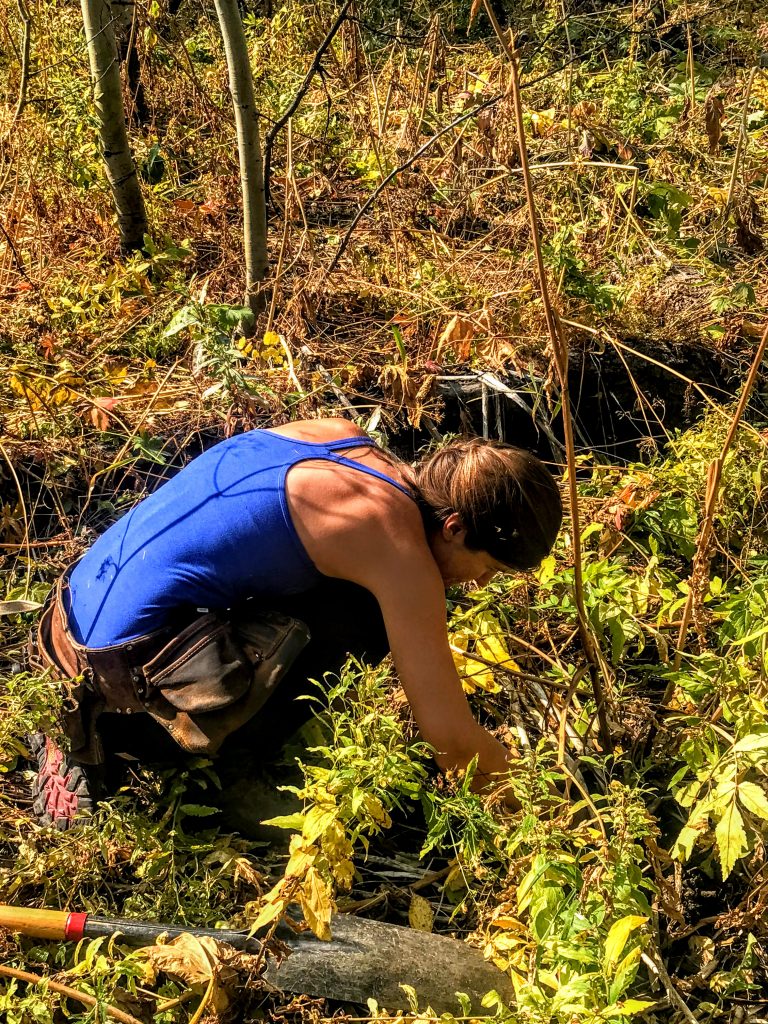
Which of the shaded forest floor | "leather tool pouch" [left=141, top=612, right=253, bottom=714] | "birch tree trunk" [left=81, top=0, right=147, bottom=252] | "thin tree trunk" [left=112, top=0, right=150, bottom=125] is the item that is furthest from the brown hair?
"thin tree trunk" [left=112, top=0, right=150, bottom=125]

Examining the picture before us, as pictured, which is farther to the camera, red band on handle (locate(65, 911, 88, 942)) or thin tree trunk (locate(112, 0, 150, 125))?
thin tree trunk (locate(112, 0, 150, 125))

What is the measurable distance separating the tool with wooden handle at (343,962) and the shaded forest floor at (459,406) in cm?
5

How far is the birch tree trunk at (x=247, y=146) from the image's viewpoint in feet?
10.7

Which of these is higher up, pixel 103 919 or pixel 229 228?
pixel 229 228

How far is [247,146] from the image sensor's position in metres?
3.47

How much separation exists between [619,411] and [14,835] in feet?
7.80

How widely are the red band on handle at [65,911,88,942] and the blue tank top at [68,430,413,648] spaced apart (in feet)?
1.79

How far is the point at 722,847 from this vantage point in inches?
67.4

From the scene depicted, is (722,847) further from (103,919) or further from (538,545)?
(103,919)

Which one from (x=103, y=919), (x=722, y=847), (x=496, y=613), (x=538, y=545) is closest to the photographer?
(x=722, y=847)

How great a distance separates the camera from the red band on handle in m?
2.01

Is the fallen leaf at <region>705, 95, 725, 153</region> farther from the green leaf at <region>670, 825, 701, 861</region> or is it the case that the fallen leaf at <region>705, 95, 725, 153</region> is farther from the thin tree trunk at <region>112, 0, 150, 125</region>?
the green leaf at <region>670, 825, 701, 861</region>

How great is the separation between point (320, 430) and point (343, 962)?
3.60 feet

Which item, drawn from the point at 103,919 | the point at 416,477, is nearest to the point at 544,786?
the point at 416,477
